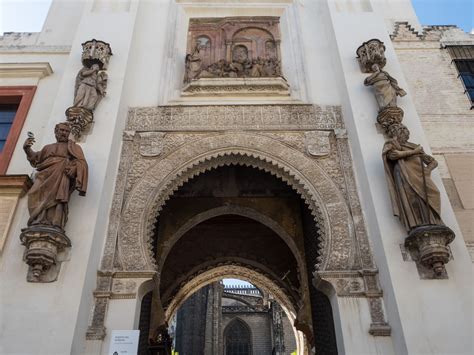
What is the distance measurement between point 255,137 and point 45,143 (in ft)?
9.17

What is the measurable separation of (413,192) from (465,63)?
3.72 meters

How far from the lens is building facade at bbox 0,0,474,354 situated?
4.26 m

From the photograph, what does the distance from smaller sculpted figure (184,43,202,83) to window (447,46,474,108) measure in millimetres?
4316

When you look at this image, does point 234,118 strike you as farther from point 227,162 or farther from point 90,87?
point 90,87

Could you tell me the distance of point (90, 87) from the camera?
18.6ft

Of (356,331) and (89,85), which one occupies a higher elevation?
(89,85)

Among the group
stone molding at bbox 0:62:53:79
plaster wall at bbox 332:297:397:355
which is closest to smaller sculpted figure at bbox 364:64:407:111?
plaster wall at bbox 332:297:397:355

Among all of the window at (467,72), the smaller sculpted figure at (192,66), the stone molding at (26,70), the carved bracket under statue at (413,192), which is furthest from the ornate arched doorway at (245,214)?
the window at (467,72)

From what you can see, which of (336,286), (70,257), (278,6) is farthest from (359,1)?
(70,257)

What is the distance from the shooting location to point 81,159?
188 inches

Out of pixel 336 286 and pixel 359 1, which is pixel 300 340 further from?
pixel 359 1

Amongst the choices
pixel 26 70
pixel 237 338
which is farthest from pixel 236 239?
pixel 237 338

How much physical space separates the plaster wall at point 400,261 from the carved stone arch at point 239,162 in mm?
396

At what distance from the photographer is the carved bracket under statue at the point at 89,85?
5.35 meters
